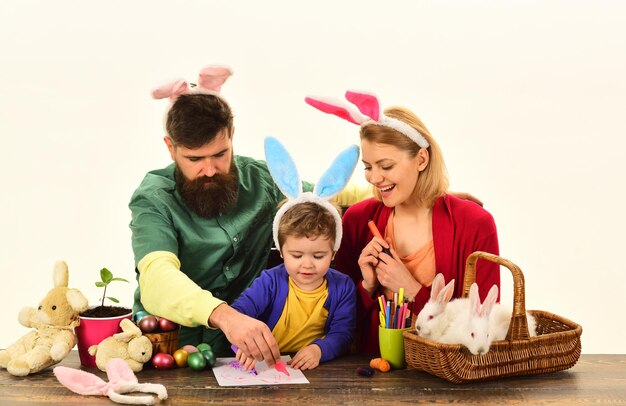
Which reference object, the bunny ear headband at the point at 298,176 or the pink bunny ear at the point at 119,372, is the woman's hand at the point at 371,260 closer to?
the bunny ear headband at the point at 298,176

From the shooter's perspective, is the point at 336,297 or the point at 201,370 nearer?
the point at 201,370

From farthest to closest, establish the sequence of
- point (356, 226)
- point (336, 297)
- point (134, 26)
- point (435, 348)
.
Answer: point (134, 26)
point (356, 226)
point (336, 297)
point (435, 348)

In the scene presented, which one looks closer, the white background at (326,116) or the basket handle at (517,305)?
the basket handle at (517,305)

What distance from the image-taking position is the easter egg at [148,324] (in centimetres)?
224

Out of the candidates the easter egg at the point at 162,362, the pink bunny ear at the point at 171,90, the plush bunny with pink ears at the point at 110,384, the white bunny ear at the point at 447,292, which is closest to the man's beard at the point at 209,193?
the pink bunny ear at the point at 171,90

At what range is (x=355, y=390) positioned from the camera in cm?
204

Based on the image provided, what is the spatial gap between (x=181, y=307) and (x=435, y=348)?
2.28 feet

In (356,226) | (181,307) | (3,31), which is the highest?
(3,31)

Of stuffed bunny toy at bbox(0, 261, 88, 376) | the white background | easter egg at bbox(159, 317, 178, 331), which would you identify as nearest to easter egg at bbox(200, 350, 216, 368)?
easter egg at bbox(159, 317, 178, 331)

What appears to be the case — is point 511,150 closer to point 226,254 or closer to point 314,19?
point 314,19

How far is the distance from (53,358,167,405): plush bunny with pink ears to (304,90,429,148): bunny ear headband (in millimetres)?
942

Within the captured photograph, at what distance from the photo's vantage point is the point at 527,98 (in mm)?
4172

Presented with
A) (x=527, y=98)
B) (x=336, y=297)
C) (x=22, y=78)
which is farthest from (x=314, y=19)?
(x=336, y=297)

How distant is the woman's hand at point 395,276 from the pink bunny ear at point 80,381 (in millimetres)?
862
